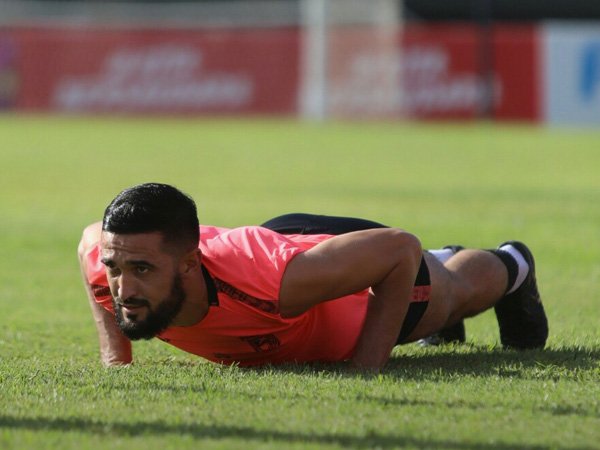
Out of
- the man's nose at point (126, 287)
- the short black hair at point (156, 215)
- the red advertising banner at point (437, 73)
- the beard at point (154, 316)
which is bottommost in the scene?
the red advertising banner at point (437, 73)

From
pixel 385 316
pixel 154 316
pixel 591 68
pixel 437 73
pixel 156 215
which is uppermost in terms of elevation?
pixel 156 215

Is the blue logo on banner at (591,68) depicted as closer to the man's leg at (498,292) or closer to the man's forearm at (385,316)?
the man's leg at (498,292)

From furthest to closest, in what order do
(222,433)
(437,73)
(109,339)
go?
1. (437,73)
2. (109,339)
3. (222,433)

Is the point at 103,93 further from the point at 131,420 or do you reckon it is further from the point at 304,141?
the point at 131,420

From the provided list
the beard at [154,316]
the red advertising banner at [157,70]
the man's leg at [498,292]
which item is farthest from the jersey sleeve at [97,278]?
the red advertising banner at [157,70]

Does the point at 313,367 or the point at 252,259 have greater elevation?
the point at 252,259

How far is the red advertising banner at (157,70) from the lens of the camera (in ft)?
122

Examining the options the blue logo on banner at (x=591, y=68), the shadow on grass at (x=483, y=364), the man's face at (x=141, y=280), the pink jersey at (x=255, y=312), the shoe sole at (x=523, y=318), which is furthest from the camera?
the blue logo on banner at (x=591, y=68)

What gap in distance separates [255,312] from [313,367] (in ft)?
1.76

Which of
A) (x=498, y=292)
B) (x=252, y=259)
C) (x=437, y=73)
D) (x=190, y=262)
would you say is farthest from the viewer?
(x=437, y=73)

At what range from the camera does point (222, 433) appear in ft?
15.3

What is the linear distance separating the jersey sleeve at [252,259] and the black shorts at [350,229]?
0.49 metres

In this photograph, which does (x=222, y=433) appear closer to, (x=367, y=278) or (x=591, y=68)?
(x=367, y=278)

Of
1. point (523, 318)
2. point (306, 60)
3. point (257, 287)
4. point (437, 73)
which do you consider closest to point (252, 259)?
point (257, 287)
